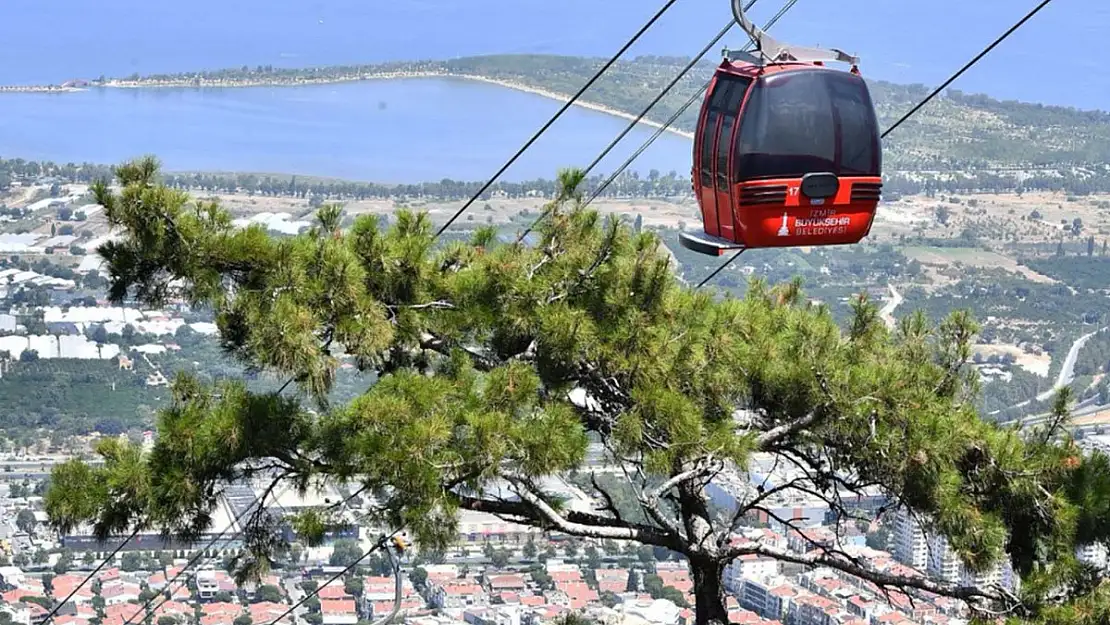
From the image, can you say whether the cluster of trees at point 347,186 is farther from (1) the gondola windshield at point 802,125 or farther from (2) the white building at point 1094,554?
(1) the gondola windshield at point 802,125

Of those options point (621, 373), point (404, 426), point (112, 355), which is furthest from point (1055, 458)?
point (112, 355)

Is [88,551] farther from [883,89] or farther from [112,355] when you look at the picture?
[883,89]

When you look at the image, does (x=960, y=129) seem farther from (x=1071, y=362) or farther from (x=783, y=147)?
(x=783, y=147)

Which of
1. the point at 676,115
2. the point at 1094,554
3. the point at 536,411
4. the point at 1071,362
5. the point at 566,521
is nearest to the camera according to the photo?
the point at 536,411

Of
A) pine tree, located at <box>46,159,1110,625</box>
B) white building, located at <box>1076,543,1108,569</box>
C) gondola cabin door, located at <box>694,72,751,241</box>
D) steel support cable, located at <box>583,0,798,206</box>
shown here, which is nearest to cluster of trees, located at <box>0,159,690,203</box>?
steel support cable, located at <box>583,0,798,206</box>

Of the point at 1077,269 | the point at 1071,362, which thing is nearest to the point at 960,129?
the point at 1077,269

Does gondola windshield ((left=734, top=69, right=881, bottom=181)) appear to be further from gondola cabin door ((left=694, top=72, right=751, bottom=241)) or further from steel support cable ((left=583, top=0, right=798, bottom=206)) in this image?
steel support cable ((left=583, top=0, right=798, bottom=206))
